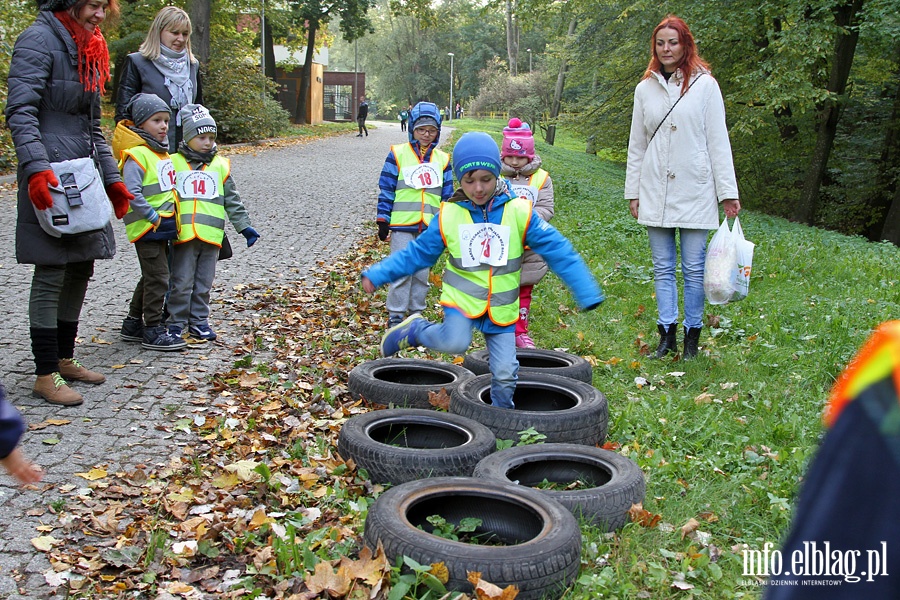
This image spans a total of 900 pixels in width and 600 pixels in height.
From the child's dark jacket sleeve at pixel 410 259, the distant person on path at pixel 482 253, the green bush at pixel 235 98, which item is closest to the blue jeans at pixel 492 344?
the distant person on path at pixel 482 253

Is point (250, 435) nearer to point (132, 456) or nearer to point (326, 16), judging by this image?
point (132, 456)

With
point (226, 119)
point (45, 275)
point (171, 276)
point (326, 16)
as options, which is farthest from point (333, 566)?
point (326, 16)

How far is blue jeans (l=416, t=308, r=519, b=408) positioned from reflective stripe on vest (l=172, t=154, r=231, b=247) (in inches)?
95.1

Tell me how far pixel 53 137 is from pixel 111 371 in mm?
1713

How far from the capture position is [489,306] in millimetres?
4867

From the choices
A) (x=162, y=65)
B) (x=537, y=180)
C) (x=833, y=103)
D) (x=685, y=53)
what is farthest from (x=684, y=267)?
(x=833, y=103)

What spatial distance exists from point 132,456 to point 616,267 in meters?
6.54

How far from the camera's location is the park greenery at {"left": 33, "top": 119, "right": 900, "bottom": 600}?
3.56m

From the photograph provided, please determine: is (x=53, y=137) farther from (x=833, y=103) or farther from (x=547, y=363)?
(x=833, y=103)

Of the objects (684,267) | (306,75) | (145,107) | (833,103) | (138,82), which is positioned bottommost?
(684,267)

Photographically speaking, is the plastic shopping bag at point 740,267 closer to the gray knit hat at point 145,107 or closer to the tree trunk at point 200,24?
the gray knit hat at point 145,107

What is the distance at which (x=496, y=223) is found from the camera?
193 inches

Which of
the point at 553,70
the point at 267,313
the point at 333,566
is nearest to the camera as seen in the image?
the point at 333,566

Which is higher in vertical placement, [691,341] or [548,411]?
[691,341]
